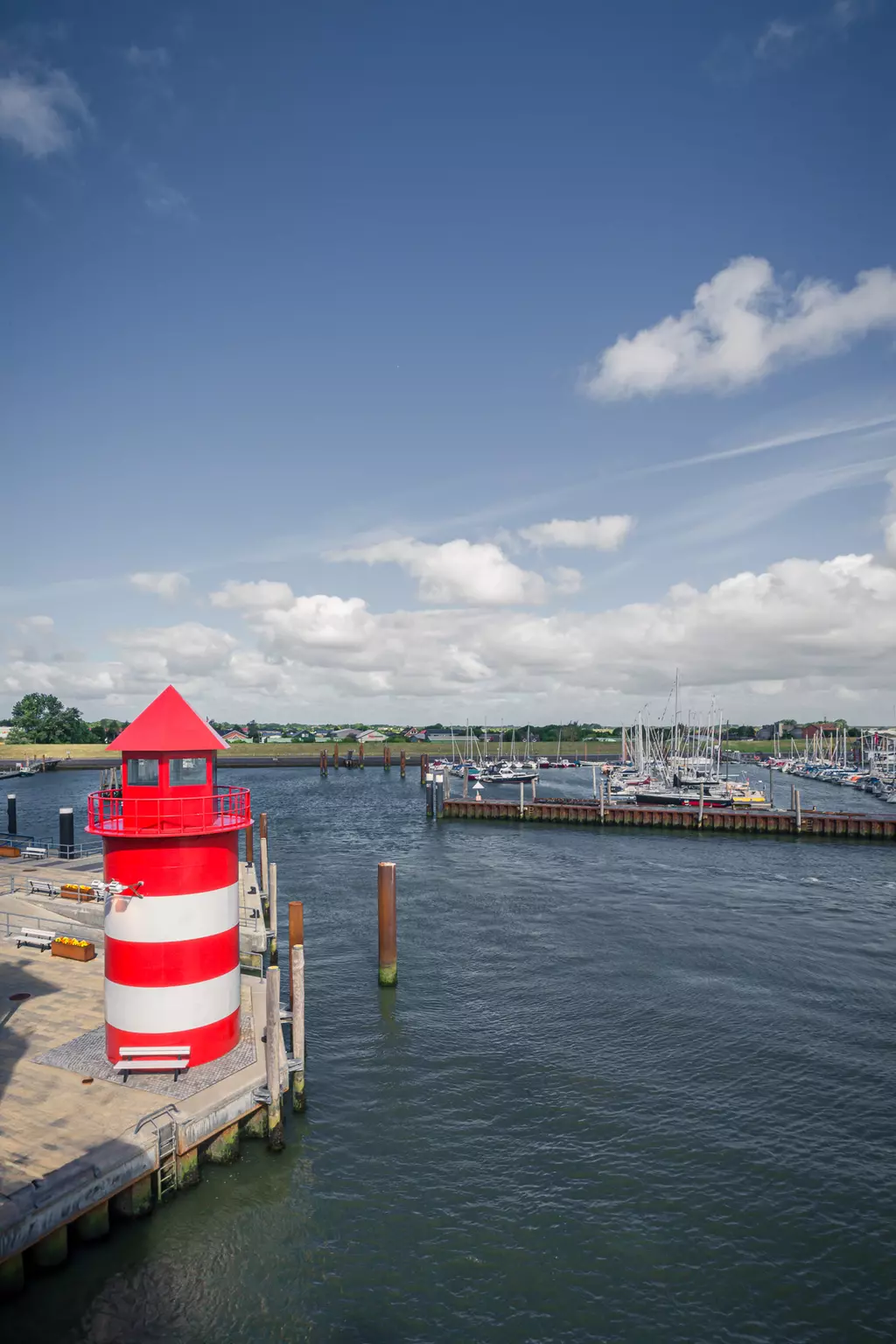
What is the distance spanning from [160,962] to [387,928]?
488 inches

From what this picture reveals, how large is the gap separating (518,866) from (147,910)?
129ft

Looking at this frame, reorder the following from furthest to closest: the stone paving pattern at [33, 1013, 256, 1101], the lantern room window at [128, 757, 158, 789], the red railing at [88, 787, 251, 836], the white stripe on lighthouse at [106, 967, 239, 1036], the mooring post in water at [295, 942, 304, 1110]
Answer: the mooring post in water at [295, 942, 304, 1110]
the lantern room window at [128, 757, 158, 789]
the red railing at [88, 787, 251, 836]
the white stripe on lighthouse at [106, 967, 239, 1036]
the stone paving pattern at [33, 1013, 256, 1101]

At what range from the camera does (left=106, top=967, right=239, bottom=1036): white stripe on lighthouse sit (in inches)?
682

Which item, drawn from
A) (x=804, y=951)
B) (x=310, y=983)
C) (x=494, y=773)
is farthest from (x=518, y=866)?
(x=494, y=773)

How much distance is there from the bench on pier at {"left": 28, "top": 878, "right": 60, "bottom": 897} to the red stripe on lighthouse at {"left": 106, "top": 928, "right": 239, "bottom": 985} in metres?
14.7

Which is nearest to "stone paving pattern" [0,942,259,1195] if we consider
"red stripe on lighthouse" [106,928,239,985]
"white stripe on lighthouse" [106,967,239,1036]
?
"white stripe on lighthouse" [106,967,239,1036]

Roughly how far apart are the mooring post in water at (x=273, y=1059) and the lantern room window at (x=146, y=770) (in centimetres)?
514

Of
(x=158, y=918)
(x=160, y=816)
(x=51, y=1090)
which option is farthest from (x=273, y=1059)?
(x=160, y=816)

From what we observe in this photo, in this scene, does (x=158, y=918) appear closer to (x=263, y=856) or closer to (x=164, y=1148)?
(x=164, y=1148)

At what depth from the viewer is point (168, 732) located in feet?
59.4

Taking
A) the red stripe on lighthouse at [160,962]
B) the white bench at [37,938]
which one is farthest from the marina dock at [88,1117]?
the white bench at [37,938]

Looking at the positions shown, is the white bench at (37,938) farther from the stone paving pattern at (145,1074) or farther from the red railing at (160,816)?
the red railing at (160,816)

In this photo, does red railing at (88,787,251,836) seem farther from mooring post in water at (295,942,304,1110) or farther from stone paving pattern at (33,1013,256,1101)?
stone paving pattern at (33,1013,256,1101)

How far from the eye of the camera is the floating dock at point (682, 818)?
66938mm
